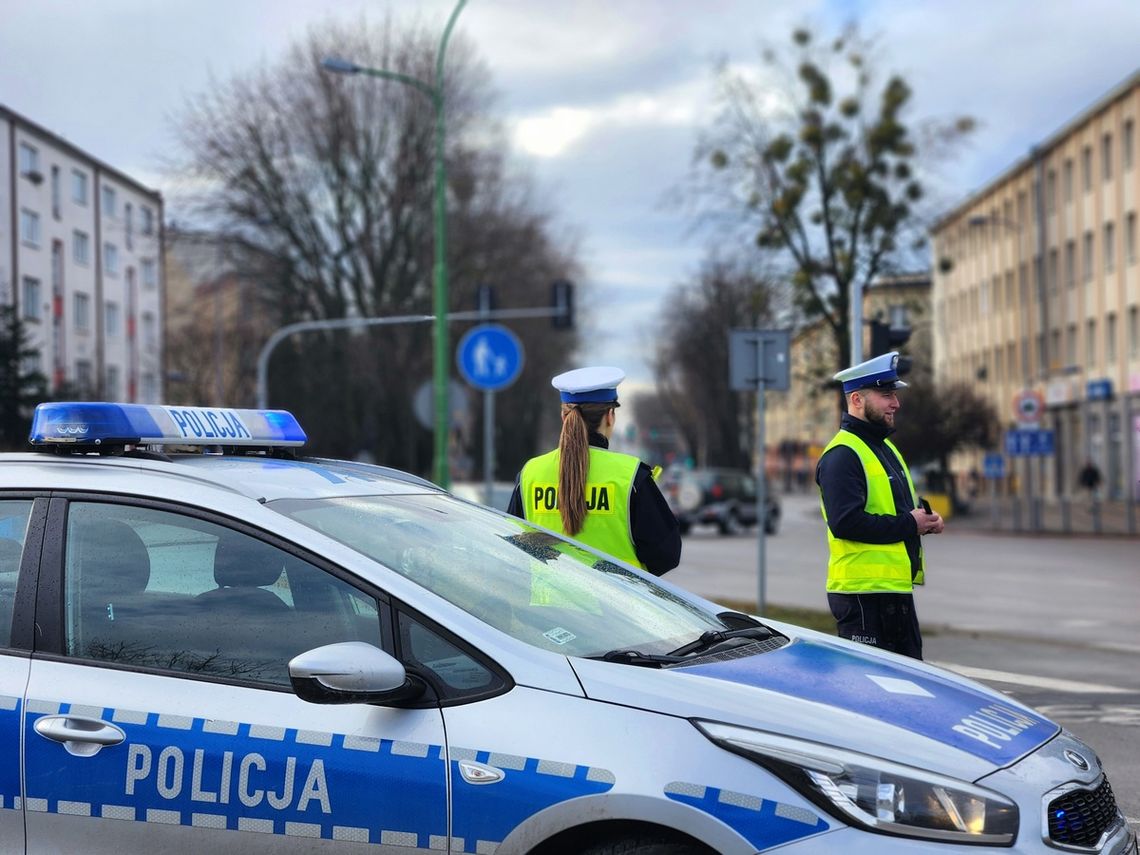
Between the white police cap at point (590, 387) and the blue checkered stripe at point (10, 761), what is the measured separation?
101 inches

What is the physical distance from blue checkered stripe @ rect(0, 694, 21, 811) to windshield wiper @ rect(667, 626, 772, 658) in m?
1.57

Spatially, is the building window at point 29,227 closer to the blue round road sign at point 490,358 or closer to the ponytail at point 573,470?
the blue round road sign at point 490,358

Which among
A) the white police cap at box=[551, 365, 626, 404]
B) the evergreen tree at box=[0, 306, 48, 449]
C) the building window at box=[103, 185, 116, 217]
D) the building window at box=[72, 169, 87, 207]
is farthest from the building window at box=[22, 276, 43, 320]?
the white police cap at box=[551, 365, 626, 404]

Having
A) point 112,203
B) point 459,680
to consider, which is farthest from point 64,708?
point 112,203

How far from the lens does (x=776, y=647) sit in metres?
3.90

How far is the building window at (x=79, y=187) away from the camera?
194 feet

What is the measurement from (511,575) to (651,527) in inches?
69.6

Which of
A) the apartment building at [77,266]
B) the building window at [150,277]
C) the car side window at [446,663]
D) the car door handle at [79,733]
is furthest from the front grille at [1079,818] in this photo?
the building window at [150,277]

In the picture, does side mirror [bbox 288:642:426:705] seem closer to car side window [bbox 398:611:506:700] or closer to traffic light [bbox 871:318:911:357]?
car side window [bbox 398:611:506:700]

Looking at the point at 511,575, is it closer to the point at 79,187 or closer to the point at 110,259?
the point at 79,187

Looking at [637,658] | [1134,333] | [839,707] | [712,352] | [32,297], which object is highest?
[32,297]

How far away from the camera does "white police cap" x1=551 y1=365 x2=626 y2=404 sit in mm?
5508

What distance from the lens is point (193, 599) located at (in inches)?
142

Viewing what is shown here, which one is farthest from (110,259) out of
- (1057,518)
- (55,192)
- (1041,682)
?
(1041,682)
